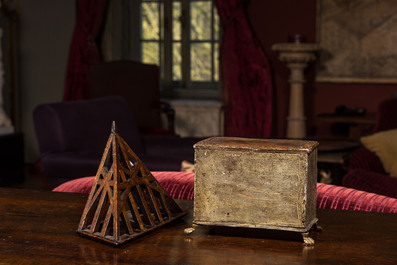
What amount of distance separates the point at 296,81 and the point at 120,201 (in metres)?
4.57

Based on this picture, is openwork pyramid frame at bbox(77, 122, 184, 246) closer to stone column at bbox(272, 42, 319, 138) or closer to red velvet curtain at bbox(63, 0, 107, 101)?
stone column at bbox(272, 42, 319, 138)

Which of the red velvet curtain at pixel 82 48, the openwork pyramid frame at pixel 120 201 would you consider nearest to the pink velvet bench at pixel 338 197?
the openwork pyramid frame at pixel 120 201

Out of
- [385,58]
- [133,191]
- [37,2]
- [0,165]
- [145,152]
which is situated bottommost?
[0,165]

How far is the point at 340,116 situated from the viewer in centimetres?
523

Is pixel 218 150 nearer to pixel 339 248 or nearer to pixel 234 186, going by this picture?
pixel 234 186

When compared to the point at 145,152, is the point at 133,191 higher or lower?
higher

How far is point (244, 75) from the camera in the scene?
5891 millimetres

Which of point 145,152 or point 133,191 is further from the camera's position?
point 145,152

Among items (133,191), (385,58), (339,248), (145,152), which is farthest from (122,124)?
(385,58)

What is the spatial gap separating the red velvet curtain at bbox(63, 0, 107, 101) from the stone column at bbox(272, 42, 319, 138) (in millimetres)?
1994

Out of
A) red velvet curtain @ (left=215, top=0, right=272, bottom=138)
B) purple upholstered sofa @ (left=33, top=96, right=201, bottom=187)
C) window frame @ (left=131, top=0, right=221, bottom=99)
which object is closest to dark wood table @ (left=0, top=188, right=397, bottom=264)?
purple upholstered sofa @ (left=33, top=96, right=201, bottom=187)

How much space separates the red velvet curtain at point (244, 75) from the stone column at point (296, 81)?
33 centimetres

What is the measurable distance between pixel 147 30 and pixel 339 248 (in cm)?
562

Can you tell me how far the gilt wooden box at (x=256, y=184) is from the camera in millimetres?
1062
